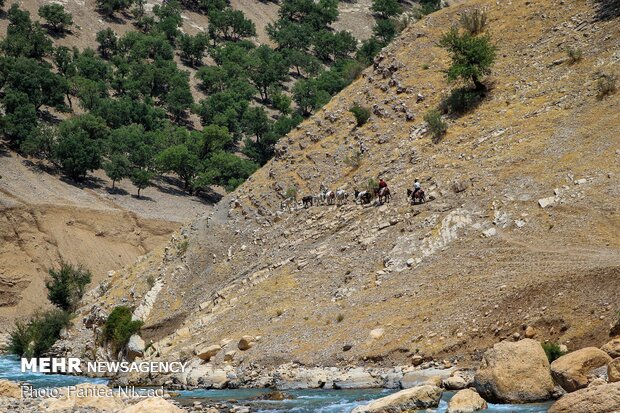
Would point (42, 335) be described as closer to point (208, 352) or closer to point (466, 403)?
point (208, 352)

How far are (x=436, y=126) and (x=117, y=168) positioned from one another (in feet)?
138

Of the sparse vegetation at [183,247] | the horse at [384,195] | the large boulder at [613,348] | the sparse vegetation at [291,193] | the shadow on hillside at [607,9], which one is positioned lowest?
the large boulder at [613,348]

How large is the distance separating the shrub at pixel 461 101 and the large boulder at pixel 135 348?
18.8 meters

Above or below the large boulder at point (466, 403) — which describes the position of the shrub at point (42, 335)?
above

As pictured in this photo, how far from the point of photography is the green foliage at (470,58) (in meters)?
43.2

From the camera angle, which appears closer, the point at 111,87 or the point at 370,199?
the point at 370,199

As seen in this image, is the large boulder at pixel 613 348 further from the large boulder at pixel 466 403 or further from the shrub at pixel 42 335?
the shrub at pixel 42 335

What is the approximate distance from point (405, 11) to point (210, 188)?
220 ft

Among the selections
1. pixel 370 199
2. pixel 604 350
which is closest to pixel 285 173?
pixel 370 199

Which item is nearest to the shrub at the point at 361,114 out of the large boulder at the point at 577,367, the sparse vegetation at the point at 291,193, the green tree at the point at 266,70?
the sparse vegetation at the point at 291,193

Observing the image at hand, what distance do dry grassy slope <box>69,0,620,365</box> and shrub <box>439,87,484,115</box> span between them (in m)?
0.82

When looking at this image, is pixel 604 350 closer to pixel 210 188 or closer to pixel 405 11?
pixel 210 188

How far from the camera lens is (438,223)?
35656 millimetres

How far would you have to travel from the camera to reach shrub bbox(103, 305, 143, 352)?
39.3m
